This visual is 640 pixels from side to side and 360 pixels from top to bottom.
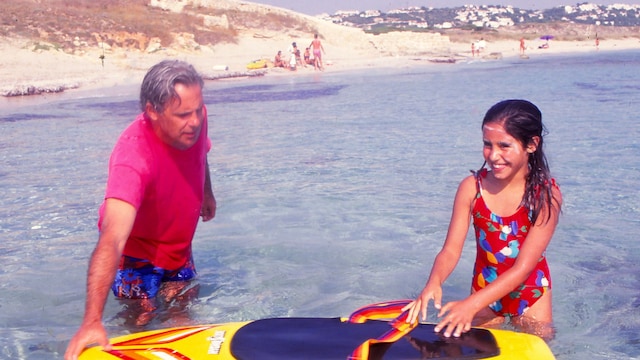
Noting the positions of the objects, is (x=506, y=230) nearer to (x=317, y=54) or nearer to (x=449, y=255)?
(x=449, y=255)

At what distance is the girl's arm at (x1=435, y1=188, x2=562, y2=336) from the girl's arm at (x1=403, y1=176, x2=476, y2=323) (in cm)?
8

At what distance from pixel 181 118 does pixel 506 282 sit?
1570mm

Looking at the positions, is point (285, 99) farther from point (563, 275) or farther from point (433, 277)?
point (433, 277)

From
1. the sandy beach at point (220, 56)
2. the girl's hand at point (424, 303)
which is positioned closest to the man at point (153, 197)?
the girl's hand at point (424, 303)

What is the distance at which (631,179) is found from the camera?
287 inches

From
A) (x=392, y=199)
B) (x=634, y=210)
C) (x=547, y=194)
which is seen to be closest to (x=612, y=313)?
(x=547, y=194)

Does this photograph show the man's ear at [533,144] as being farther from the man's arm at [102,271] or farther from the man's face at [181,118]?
the man's arm at [102,271]

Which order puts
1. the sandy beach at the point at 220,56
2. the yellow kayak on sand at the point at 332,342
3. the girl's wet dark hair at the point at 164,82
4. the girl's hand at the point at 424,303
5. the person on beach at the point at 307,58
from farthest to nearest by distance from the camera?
the person on beach at the point at 307,58, the sandy beach at the point at 220,56, the girl's wet dark hair at the point at 164,82, the girl's hand at the point at 424,303, the yellow kayak on sand at the point at 332,342

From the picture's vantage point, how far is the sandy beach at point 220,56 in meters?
19.4

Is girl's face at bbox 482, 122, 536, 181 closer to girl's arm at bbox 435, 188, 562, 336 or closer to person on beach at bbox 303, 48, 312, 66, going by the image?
girl's arm at bbox 435, 188, 562, 336

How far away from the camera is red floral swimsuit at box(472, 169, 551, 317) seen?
317 centimetres

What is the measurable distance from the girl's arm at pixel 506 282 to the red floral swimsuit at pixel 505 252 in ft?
0.31

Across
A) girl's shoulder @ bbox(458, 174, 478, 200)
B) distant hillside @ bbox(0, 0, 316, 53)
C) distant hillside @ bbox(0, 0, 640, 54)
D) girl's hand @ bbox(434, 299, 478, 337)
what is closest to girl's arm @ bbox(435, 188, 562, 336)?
girl's hand @ bbox(434, 299, 478, 337)

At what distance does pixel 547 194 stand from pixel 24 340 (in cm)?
278
